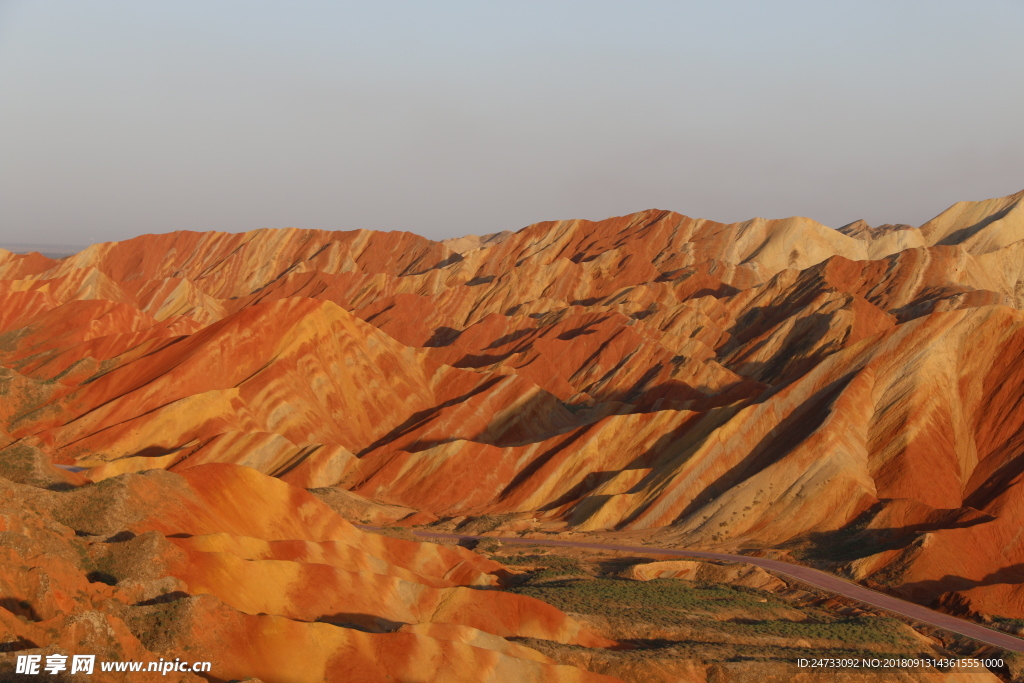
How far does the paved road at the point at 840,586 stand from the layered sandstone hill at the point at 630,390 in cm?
149

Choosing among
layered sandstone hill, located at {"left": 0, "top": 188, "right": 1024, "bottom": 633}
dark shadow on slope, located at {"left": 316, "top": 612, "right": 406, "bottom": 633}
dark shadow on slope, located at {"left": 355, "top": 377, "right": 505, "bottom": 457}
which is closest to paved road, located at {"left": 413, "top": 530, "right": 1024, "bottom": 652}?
layered sandstone hill, located at {"left": 0, "top": 188, "right": 1024, "bottom": 633}

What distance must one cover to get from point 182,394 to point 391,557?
46804 millimetres

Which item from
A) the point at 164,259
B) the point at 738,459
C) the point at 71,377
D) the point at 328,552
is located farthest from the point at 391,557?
the point at 164,259

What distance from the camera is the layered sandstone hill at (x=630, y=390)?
2227 inches

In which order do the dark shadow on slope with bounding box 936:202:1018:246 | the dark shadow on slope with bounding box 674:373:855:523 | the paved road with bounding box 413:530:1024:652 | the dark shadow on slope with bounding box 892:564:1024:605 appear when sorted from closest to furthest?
the paved road with bounding box 413:530:1024:652
the dark shadow on slope with bounding box 892:564:1024:605
the dark shadow on slope with bounding box 674:373:855:523
the dark shadow on slope with bounding box 936:202:1018:246

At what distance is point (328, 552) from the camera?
38.0 metres

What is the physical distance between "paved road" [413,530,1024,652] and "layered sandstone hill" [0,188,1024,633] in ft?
Answer: 4.88

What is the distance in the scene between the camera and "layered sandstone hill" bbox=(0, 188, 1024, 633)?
5656 cm

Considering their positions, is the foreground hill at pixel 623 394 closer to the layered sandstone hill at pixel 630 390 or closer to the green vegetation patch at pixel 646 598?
the layered sandstone hill at pixel 630 390

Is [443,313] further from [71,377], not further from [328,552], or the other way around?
[328,552]

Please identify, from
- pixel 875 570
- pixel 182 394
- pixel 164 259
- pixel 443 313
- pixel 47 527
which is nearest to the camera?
pixel 47 527

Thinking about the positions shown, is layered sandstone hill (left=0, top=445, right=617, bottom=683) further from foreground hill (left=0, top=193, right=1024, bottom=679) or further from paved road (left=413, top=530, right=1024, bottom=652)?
paved road (left=413, top=530, right=1024, bottom=652)

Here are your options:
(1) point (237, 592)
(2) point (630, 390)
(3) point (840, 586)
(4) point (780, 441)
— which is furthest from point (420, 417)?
(1) point (237, 592)

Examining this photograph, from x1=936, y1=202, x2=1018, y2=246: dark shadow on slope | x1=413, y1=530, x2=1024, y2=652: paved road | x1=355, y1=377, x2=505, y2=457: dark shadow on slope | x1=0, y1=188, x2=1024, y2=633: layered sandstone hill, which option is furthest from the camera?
x1=936, y1=202, x2=1018, y2=246: dark shadow on slope
